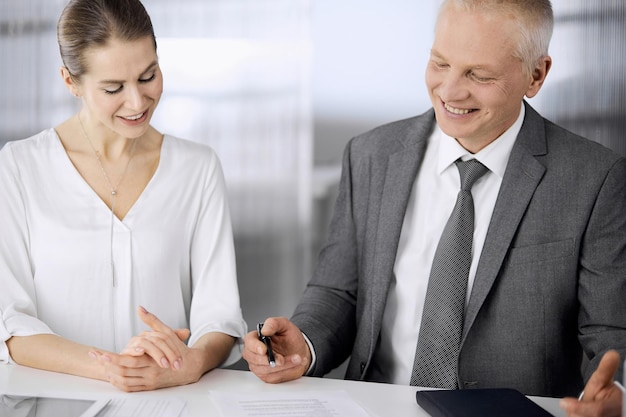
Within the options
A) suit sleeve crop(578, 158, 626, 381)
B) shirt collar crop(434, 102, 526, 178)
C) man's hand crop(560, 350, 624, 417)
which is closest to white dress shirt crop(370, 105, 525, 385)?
shirt collar crop(434, 102, 526, 178)

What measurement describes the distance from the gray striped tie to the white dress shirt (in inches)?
1.8

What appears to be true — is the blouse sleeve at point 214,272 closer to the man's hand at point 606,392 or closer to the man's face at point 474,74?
the man's face at point 474,74

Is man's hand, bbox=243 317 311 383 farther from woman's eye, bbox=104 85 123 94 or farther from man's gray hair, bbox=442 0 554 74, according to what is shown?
man's gray hair, bbox=442 0 554 74

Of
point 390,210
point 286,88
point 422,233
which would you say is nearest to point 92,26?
point 390,210

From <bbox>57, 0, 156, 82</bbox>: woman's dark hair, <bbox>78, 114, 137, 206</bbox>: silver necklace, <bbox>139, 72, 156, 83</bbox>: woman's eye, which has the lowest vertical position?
<bbox>78, 114, 137, 206</bbox>: silver necklace

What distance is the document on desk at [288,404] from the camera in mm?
1684

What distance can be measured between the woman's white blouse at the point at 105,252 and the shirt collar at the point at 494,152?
27.5 inches

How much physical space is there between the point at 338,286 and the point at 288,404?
0.77 metres

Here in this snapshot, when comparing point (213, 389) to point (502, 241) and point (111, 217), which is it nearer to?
point (111, 217)

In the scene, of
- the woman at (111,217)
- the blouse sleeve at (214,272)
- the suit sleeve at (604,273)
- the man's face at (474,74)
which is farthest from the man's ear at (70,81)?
the suit sleeve at (604,273)

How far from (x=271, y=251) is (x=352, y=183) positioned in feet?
3.14

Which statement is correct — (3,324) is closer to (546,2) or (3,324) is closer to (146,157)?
(146,157)

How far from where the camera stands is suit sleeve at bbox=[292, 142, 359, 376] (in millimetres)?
2387

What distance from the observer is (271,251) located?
3416 mm
